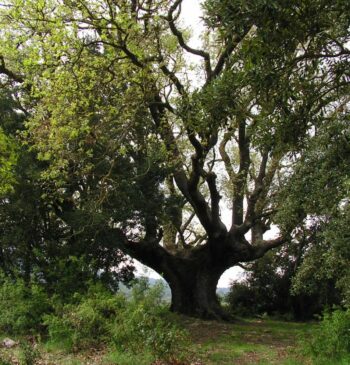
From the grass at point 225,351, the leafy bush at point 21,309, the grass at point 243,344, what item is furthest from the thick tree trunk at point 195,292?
the leafy bush at point 21,309

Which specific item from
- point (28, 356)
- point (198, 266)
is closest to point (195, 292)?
point (198, 266)

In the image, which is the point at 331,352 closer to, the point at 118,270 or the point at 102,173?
the point at 102,173

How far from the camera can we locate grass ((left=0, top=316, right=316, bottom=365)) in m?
9.84

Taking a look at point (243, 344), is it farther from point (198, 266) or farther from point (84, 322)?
point (198, 266)

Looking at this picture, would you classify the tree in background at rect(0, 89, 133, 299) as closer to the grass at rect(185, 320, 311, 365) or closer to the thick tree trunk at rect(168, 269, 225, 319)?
the thick tree trunk at rect(168, 269, 225, 319)

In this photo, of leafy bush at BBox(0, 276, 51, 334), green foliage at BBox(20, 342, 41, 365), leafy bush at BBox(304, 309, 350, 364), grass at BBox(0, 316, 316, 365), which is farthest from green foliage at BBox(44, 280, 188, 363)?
leafy bush at BBox(304, 309, 350, 364)

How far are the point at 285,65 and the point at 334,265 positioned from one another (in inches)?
167

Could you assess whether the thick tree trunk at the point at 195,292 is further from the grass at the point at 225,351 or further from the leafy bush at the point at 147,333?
the leafy bush at the point at 147,333

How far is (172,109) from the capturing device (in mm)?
13125

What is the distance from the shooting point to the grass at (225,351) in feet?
32.3

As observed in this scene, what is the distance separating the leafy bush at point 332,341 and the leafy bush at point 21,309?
742 centimetres

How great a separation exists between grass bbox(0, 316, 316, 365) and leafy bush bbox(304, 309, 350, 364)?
0.38m

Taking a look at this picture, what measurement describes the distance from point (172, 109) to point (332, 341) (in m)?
7.06

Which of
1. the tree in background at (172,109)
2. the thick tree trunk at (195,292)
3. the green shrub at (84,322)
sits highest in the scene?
the tree in background at (172,109)
